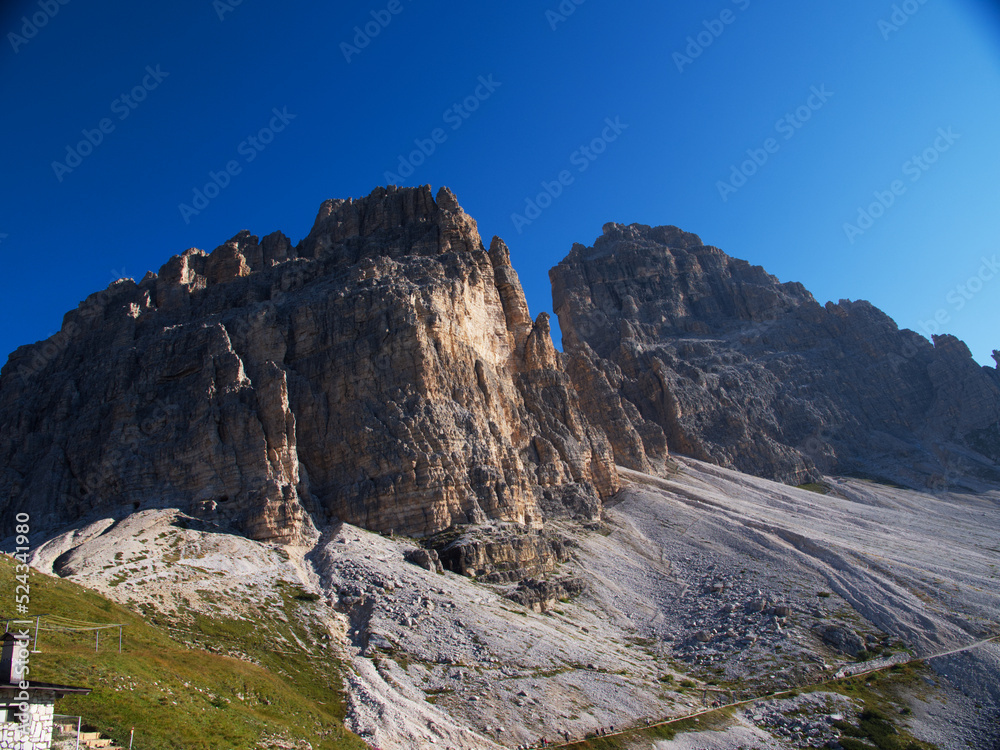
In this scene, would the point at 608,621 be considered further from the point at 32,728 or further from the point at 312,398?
the point at 32,728

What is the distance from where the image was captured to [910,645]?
62.5m

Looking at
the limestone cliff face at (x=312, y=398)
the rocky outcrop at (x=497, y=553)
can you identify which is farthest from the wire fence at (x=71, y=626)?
the rocky outcrop at (x=497, y=553)

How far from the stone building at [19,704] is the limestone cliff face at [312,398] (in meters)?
44.5

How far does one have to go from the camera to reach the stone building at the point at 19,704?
720 inches

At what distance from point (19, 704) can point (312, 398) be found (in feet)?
205

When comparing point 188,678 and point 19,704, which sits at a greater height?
point 19,704

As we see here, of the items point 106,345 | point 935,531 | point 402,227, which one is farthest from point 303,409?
point 935,531

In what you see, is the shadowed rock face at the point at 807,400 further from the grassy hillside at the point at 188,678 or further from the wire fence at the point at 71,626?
the wire fence at the point at 71,626

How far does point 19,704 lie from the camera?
18.6 metres

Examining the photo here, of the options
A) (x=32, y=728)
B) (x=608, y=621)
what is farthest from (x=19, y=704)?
(x=608, y=621)

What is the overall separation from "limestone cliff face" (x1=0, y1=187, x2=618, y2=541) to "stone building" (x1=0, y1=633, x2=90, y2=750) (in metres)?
44.5

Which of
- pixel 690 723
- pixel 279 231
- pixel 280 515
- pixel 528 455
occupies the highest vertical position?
pixel 279 231

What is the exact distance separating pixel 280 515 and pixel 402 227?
Answer: 6453 centimetres

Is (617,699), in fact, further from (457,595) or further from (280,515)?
(280,515)
